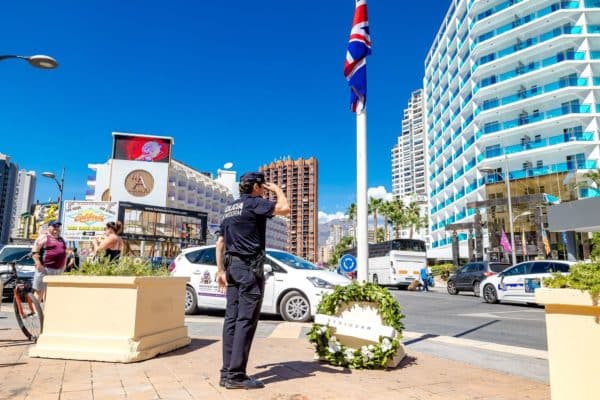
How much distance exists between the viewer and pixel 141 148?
69250mm

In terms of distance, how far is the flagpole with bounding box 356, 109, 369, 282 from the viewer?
542 cm

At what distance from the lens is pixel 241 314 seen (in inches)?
147

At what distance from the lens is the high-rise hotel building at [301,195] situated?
6993 inches

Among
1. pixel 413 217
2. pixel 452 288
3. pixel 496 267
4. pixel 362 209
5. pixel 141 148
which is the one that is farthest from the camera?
pixel 413 217

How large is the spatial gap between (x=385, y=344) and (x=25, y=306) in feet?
16.1

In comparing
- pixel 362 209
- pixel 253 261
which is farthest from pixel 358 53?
pixel 253 261

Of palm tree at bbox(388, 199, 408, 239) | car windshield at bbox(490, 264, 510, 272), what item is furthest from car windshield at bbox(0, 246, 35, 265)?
palm tree at bbox(388, 199, 408, 239)

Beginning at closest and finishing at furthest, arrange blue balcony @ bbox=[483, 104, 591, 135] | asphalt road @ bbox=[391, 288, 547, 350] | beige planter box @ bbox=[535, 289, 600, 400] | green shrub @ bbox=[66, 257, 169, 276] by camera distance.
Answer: beige planter box @ bbox=[535, 289, 600, 400] → green shrub @ bbox=[66, 257, 169, 276] → asphalt road @ bbox=[391, 288, 547, 350] → blue balcony @ bbox=[483, 104, 591, 135]

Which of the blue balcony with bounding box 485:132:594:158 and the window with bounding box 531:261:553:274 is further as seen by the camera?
the blue balcony with bounding box 485:132:594:158

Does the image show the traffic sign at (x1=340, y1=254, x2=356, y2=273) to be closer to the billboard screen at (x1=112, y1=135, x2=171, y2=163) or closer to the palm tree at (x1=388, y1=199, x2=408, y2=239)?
the palm tree at (x1=388, y1=199, x2=408, y2=239)

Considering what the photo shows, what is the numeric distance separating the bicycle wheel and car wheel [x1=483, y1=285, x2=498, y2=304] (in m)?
14.1

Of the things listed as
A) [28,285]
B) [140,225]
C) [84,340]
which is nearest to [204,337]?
[84,340]

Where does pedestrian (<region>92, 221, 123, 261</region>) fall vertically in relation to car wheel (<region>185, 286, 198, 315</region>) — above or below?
above

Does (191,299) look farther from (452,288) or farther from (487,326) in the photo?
(452,288)
